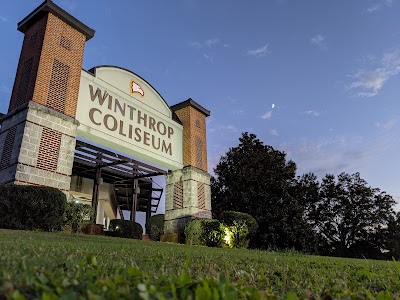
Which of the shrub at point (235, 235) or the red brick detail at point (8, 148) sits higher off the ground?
the red brick detail at point (8, 148)

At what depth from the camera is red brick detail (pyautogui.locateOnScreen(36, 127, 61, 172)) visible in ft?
36.5

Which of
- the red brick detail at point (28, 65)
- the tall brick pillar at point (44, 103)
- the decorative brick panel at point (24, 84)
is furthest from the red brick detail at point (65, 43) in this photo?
the decorative brick panel at point (24, 84)

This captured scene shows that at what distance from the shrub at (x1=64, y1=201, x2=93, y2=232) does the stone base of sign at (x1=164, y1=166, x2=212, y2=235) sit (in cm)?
672

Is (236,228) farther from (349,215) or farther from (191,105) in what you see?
(349,215)

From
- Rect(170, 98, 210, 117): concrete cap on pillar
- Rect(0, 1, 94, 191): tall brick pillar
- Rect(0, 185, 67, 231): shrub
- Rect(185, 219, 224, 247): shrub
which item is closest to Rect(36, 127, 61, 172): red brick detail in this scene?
Rect(0, 1, 94, 191): tall brick pillar

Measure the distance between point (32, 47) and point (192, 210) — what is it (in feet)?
34.7

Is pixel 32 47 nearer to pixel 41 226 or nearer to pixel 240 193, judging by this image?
pixel 41 226

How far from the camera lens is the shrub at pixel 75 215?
34.5 feet

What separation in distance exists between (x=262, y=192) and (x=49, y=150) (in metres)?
16.1

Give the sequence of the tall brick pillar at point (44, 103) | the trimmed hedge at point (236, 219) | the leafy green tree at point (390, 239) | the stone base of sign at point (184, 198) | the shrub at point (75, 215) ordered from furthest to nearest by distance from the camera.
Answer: the leafy green tree at point (390, 239)
the stone base of sign at point (184, 198)
the trimmed hedge at point (236, 219)
the tall brick pillar at point (44, 103)
the shrub at point (75, 215)

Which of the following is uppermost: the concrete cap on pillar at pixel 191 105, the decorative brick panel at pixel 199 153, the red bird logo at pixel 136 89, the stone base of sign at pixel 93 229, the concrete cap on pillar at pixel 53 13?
the concrete cap on pillar at pixel 53 13

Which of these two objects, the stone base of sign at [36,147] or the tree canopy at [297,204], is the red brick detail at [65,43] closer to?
the stone base of sign at [36,147]

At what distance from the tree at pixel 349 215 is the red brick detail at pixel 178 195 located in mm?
15567

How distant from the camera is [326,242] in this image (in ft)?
94.4
